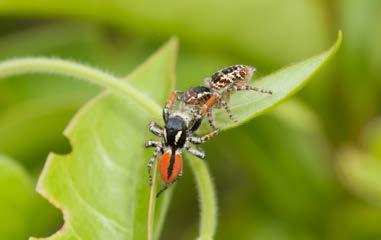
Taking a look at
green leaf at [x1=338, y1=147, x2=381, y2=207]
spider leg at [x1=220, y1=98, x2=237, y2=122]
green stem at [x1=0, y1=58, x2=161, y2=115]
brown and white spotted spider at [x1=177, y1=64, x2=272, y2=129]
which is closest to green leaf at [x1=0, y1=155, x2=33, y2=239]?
green stem at [x1=0, y1=58, x2=161, y2=115]

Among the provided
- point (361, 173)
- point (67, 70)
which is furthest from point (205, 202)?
point (361, 173)

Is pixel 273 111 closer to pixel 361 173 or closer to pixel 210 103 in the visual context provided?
pixel 361 173

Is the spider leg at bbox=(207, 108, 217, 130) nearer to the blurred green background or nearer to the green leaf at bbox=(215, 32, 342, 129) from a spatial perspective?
the green leaf at bbox=(215, 32, 342, 129)

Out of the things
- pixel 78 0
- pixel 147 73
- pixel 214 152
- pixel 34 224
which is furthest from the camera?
pixel 214 152

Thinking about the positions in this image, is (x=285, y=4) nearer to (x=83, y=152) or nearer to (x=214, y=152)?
(x=214, y=152)

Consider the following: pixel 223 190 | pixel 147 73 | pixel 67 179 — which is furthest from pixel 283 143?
pixel 67 179

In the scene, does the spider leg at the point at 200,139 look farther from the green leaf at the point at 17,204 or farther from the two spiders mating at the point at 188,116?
the green leaf at the point at 17,204
